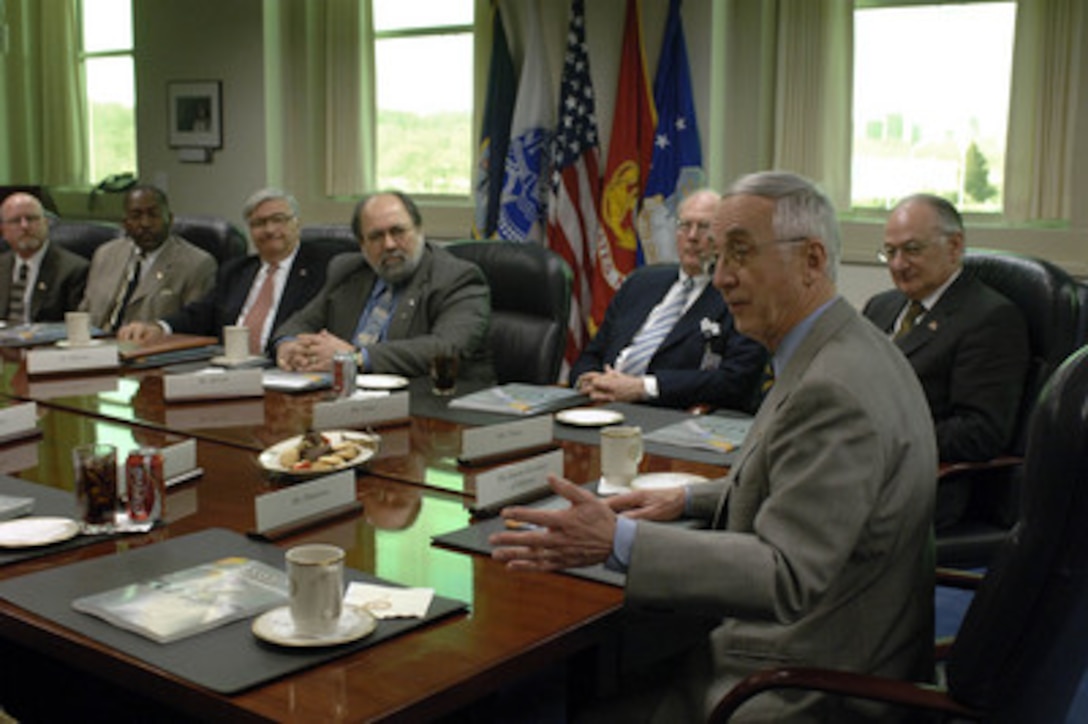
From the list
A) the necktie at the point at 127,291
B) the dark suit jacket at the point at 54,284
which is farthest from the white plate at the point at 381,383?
the dark suit jacket at the point at 54,284

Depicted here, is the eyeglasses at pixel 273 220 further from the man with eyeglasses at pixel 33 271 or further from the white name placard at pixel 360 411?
the white name placard at pixel 360 411

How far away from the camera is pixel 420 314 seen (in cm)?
389

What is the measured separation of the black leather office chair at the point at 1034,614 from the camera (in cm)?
138

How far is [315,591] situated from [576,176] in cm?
460

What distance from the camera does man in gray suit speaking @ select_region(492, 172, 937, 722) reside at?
1479mm

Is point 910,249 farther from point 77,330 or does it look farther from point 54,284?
point 54,284

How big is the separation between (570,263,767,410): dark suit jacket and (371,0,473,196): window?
3.11 m

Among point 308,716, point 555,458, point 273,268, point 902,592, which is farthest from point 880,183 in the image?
point 308,716

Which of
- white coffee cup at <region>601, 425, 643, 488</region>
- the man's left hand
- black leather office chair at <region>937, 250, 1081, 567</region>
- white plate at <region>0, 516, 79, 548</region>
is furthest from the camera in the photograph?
black leather office chair at <region>937, 250, 1081, 567</region>

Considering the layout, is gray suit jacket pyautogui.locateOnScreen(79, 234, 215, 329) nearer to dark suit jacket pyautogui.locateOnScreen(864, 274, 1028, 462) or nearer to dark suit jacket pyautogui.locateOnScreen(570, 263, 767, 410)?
dark suit jacket pyautogui.locateOnScreen(570, 263, 767, 410)

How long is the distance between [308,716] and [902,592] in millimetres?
824

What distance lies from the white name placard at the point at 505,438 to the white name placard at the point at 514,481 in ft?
0.76

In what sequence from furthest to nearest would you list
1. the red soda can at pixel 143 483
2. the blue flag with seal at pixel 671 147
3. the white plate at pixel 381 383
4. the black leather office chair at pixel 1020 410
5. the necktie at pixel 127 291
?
the blue flag with seal at pixel 671 147, the necktie at pixel 127 291, the white plate at pixel 381 383, the black leather office chair at pixel 1020 410, the red soda can at pixel 143 483

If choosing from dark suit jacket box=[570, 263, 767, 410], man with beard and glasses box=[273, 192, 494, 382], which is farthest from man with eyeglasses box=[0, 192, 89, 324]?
dark suit jacket box=[570, 263, 767, 410]
